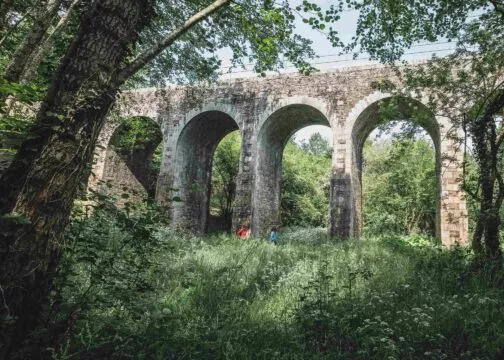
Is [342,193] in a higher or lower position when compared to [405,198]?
lower

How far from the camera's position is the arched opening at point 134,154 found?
49.5 ft

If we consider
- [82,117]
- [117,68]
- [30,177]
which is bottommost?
[30,177]

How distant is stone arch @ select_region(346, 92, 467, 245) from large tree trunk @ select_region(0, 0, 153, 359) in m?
9.42

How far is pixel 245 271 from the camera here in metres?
6.06

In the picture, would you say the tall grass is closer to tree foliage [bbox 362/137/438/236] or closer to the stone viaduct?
the stone viaduct

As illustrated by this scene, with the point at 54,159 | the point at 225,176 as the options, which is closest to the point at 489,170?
the point at 54,159

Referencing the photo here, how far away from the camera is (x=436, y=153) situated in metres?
12.7

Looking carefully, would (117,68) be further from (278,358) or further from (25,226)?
(278,358)

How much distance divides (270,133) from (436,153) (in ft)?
20.8

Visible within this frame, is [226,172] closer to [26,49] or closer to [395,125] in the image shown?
[395,125]

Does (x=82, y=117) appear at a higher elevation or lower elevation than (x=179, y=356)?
higher

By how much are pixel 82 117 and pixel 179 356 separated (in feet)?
6.44

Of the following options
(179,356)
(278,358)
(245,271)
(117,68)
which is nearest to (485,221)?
(245,271)

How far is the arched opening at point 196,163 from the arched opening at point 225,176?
4391mm
